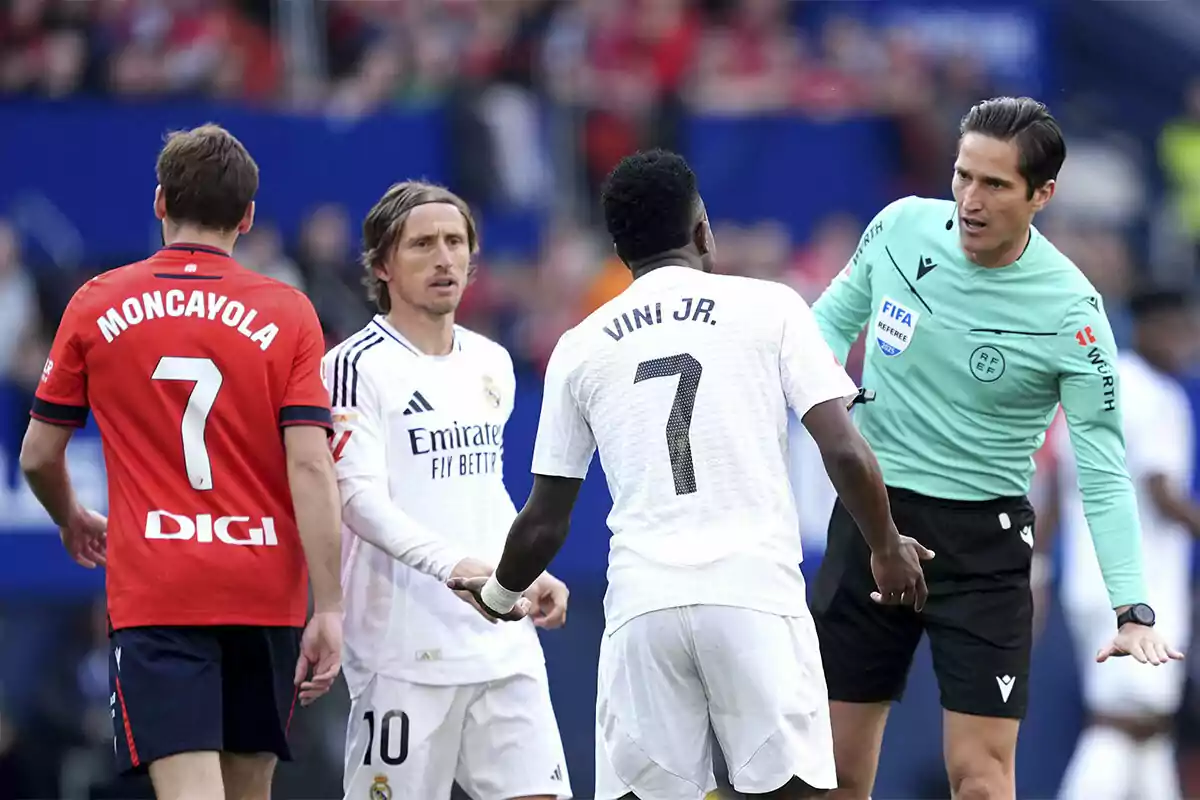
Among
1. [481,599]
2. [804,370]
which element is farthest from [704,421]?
[481,599]

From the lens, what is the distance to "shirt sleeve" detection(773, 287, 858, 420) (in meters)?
5.32

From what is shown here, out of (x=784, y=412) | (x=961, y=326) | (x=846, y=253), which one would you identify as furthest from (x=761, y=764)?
(x=846, y=253)

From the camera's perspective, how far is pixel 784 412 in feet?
17.9

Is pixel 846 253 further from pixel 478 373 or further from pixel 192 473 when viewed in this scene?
pixel 192 473

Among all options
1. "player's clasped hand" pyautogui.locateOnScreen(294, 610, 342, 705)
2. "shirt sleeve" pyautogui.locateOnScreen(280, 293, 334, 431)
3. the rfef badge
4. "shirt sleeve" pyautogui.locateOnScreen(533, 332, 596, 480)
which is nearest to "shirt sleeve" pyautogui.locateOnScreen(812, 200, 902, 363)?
the rfef badge

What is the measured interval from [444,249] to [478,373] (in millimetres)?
443

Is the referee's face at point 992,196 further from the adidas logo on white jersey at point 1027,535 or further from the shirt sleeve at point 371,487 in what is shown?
the shirt sleeve at point 371,487

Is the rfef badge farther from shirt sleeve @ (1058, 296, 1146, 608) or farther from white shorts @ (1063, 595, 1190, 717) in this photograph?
white shorts @ (1063, 595, 1190, 717)

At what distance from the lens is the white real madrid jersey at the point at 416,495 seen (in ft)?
20.8

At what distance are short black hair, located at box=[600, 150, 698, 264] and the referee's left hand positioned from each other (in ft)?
6.20

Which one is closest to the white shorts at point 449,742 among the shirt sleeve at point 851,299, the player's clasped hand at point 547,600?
the player's clasped hand at point 547,600

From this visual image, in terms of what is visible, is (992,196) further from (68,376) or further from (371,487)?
(68,376)

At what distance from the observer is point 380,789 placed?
20.8 ft

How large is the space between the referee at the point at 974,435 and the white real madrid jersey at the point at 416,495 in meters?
1.19
